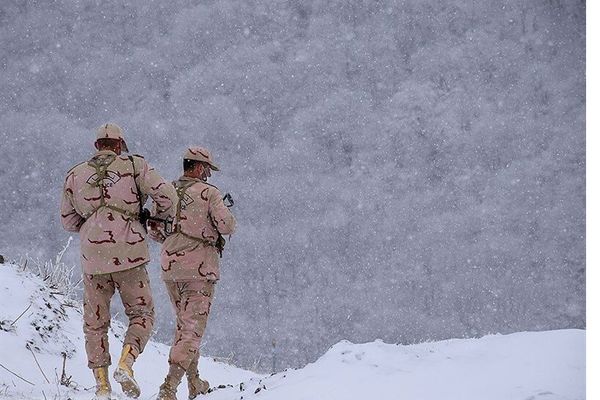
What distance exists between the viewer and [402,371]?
4176mm

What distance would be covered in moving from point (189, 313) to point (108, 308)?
64cm

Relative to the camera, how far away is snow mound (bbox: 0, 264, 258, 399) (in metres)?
5.64

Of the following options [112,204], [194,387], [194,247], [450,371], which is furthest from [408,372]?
[112,204]

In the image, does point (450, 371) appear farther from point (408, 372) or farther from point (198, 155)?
point (198, 155)

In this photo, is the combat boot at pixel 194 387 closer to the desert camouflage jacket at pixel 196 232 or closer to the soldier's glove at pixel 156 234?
the desert camouflage jacket at pixel 196 232

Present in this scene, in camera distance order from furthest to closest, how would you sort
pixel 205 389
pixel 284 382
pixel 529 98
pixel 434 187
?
pixel 434 187 → pixel 529 98 → pixel 205 389 → pixel 284 382

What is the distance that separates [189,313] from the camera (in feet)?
18.5

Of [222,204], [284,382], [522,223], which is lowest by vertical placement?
[284,382]

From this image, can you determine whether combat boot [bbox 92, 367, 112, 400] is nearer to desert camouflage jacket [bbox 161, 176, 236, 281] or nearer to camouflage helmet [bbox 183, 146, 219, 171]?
desert camouflage jacket [bbox 161, 176, 236, 281]

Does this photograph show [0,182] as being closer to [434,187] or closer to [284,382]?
[434,187]

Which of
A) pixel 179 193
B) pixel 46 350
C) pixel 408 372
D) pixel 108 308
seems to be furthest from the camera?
pixel 46 350

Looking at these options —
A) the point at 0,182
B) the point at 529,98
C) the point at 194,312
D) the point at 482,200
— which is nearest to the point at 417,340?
the point at 194,312

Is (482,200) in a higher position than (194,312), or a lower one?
higher

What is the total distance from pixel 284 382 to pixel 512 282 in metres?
146
